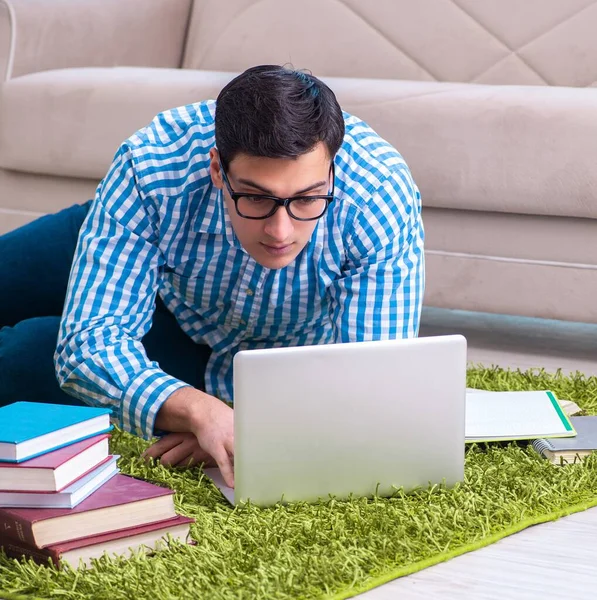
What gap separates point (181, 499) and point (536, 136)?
1318 mm

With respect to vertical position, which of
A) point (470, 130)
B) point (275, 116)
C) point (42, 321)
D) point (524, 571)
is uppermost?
point (470, 130)

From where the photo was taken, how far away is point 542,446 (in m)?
1.57

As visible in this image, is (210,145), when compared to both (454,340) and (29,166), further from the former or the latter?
(29,166)

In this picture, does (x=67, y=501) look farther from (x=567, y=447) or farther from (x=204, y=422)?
(x=567, y=447)

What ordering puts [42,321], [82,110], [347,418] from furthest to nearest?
[82,110] → [42,321] → [347,418]

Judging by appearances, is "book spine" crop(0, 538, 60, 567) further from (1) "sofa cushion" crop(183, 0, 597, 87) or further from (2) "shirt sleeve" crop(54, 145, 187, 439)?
(1) "sofa cushion" crop(183, 0, 597, 87)

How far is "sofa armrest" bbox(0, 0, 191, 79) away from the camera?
121 inches

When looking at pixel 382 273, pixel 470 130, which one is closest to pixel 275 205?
pixel 382 273

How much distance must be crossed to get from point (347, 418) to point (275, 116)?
0.40 meters

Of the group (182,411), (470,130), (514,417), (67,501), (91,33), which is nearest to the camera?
(67,501)

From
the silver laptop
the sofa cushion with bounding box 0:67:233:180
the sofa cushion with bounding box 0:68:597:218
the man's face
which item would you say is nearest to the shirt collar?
the man's face

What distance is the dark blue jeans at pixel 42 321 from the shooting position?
70.5 inches

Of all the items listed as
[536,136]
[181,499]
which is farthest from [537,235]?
[181,499]

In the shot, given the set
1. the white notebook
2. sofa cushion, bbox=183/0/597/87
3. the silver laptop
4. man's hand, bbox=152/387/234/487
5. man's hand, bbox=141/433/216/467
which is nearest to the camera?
the silver laptop
